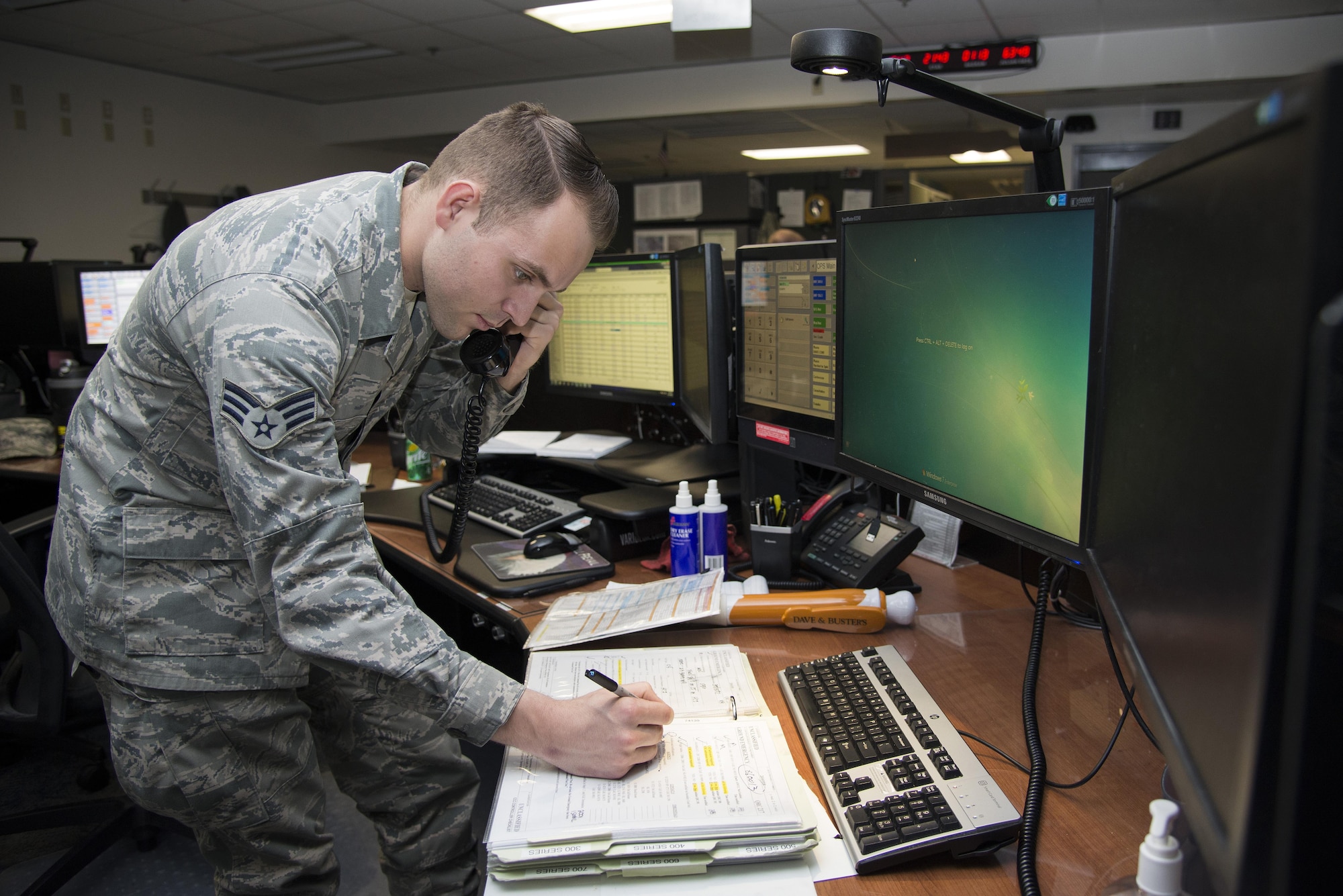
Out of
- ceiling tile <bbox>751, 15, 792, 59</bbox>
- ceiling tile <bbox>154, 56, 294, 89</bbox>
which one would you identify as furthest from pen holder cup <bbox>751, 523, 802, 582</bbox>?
ceiling tile <bbox>154, 56, 294, 89</bbox>

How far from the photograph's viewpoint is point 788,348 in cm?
141

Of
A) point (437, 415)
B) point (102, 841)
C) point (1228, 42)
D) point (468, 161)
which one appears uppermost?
point (1228, 42)

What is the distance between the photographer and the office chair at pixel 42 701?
142 cm

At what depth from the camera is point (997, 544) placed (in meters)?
1.38

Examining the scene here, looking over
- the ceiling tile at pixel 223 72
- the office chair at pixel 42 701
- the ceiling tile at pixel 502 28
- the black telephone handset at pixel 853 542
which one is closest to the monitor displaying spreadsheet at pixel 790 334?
the black telephone handset at pixel 853 542

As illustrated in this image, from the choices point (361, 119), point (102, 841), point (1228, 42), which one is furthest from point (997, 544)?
point (361, 119)

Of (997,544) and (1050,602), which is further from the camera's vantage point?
(997,544)

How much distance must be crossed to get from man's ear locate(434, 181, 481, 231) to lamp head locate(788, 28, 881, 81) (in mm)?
399

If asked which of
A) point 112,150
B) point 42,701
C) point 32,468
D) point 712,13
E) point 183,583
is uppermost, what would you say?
point 112,150

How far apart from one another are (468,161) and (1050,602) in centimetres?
94

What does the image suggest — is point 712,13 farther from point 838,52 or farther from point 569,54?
point 569,54

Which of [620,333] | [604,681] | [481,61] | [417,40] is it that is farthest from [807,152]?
[604,681]

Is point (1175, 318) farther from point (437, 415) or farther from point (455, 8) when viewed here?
point (455, 8)

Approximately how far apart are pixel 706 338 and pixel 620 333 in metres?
0.43
